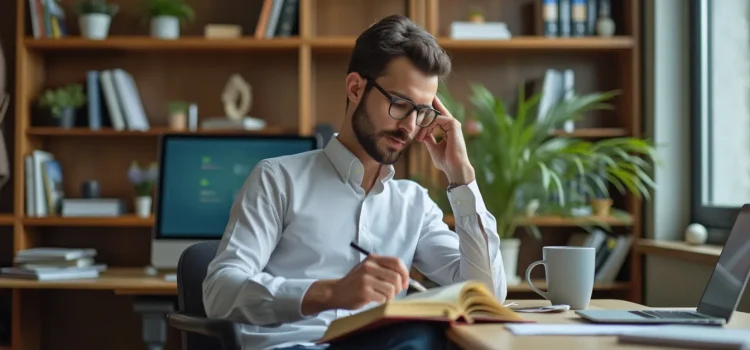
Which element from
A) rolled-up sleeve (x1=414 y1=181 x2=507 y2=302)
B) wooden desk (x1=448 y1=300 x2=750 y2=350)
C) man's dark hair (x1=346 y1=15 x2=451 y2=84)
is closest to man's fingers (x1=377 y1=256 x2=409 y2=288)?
wooden desk (x1=448 y1=300 x2=750 y2=350)

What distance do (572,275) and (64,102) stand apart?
277 centimetres

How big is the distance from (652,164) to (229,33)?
1.81 metres

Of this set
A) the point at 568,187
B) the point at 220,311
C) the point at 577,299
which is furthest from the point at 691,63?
the point at 220,311

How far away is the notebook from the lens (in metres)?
1.13

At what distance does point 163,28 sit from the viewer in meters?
3.83

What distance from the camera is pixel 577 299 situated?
168cm

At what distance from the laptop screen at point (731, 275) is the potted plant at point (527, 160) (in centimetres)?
190

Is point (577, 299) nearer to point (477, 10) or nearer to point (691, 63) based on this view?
point (691, 63)

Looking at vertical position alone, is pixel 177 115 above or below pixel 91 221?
above

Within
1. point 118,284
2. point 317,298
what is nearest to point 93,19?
point 118,284

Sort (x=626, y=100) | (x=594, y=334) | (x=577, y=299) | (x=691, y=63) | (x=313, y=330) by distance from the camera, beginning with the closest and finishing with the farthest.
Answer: (x=594, y=334)
(x=577, y=299)
(x=313, y=330)
(x=691, y=63)
(x=626, y=100)

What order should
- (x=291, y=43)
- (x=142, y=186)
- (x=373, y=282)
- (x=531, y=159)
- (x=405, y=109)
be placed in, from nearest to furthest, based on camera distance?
(x=373, y=282) < (x=405, y=109) < (x=531, y=159) < (x=291, y=43) < (x=142, y=186)

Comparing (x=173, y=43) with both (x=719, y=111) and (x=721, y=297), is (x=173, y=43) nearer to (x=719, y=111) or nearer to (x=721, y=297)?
(x=719, y=111)

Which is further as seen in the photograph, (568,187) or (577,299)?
(568,187)
